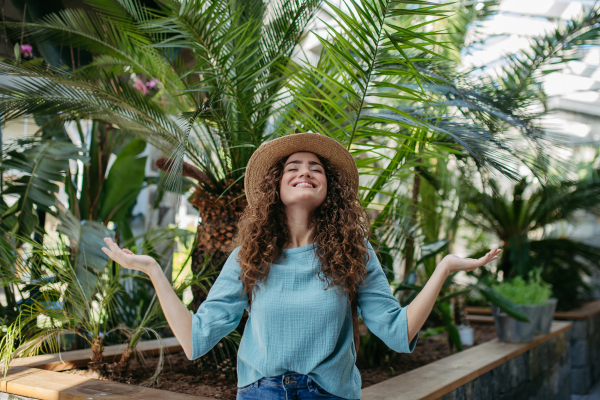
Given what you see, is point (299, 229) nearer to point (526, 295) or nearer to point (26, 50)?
point (526, 295)

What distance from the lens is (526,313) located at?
370 centimetres

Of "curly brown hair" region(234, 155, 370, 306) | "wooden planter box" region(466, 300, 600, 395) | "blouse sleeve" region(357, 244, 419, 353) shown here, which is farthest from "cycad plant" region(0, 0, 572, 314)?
"wooden planter box" region(466, 300, 600, 395)

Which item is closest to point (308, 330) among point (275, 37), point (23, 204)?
point (275, 37)

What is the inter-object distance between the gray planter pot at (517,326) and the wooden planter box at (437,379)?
0.23ft

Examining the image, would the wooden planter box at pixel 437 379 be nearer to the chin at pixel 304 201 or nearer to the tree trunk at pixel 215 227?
the tree trunk at pixel 215 227

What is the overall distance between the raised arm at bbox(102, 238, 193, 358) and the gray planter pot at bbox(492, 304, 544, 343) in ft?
9.63

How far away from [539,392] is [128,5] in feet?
13.7

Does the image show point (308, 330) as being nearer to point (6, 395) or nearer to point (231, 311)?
point (231, 311)

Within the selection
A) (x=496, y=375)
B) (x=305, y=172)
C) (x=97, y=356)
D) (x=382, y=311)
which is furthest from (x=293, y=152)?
(x=496, y=375)

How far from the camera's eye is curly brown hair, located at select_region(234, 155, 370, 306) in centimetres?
158

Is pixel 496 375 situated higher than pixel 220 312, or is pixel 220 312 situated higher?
pixel 220 312

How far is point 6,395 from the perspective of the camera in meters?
2.24

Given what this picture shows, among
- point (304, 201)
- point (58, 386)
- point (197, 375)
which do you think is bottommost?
point (197, 375)

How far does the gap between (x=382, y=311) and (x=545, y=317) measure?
3.04 meters
